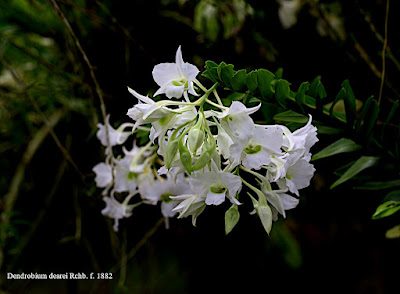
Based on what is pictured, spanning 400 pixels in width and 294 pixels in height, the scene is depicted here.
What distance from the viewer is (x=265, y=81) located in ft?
1.67

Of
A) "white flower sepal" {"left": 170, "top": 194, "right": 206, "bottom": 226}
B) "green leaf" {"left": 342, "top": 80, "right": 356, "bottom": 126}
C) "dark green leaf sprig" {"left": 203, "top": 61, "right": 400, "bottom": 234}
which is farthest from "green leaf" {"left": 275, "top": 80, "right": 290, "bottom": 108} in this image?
"white flower sepal" {"left": 170, "top": 194, "right": 206, "bottom": 226}

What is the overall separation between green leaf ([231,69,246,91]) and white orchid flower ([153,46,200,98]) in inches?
2.8

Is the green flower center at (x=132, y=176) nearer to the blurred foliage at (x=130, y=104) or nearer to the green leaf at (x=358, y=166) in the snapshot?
the blurred foliage at (x=130, y=104)

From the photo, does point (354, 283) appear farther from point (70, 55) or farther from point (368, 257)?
point (70, 55)

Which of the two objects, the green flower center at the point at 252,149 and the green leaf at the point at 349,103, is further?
the green leaf at the point at 349,103

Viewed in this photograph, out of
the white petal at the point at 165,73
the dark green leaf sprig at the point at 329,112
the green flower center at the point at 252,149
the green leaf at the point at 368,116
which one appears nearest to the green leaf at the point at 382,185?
the dark green leaf sprig at the point at 329,112

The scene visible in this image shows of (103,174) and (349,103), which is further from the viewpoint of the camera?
(103,174)

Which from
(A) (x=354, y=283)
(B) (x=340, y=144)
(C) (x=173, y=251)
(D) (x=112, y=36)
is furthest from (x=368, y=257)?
(D) (x=112, y=36)

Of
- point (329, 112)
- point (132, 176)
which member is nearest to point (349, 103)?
point (329, 112)

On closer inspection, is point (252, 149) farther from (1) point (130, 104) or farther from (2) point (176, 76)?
(1) point (130, 104)

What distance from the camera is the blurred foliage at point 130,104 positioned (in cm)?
95

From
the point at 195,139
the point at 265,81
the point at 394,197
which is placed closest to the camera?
the point at 195,139

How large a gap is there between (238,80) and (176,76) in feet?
0.31

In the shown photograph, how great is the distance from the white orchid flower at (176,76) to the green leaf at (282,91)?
0.49 ft
